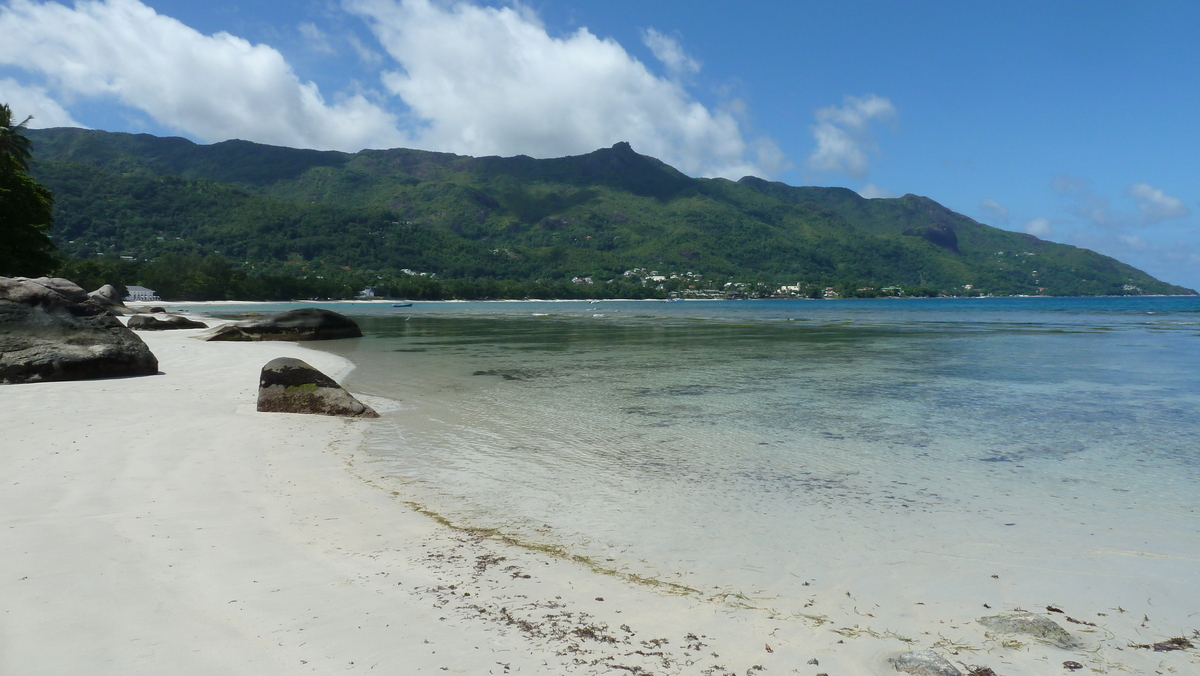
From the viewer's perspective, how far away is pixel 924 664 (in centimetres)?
345

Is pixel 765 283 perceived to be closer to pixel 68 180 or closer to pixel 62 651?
pixel 68 180

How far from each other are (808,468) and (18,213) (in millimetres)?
41723

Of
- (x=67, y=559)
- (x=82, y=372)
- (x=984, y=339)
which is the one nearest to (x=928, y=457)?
(x=67, y=559)

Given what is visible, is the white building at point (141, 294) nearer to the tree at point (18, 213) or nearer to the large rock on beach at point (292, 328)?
the tree at point (18, 213)

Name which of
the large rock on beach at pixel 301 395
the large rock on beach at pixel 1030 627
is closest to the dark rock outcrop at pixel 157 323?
the large rock on beach at pixel 301 395

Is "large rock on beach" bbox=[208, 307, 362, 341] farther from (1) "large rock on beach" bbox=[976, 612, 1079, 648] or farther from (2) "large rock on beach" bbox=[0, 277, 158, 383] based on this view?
(1) "large rock on beach" bbox=[976, 612, 1079, 648]

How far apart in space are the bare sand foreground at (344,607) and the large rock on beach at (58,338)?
7.83m

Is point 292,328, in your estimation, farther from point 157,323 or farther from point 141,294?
point 141,294

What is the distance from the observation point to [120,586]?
13.3 ft

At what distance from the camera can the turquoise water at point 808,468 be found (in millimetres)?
5203

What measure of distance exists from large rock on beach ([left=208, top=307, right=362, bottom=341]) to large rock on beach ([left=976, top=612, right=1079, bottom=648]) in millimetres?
27037

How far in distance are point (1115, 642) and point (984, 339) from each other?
1285 inches

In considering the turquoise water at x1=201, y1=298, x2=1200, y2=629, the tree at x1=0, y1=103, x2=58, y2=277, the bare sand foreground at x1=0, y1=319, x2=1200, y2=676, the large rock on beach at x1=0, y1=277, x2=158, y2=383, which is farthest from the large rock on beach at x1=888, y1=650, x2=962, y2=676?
the tree at x1=0, y1=103, x2=58, y2=277

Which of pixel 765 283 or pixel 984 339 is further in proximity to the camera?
pixel 765 283
